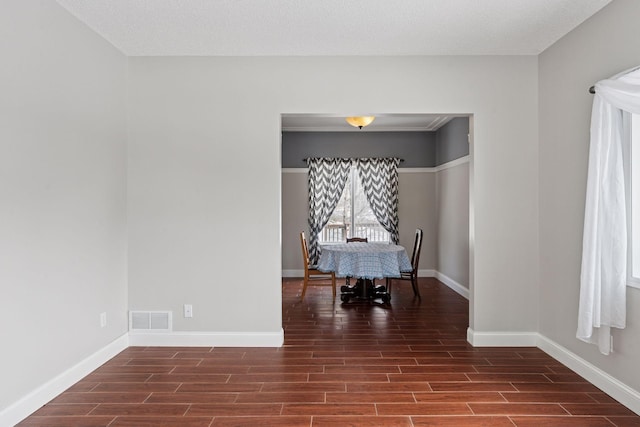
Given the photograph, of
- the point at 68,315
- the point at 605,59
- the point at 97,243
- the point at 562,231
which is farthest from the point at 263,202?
the point at 605,59

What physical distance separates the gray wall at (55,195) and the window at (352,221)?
4.65 metres

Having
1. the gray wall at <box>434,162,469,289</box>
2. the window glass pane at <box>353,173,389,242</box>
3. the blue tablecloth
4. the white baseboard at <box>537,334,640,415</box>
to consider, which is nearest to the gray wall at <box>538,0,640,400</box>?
the white baseboard at <box>537,334,640,415</box>

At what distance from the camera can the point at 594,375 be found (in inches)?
120

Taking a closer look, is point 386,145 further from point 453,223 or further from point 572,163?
point 572,163

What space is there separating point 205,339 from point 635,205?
347 centimetres

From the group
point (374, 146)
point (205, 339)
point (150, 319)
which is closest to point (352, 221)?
point (374, 146)

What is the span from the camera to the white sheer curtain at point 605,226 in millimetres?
2703

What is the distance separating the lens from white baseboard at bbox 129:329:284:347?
12.8 feet

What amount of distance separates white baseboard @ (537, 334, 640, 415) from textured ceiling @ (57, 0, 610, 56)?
2.52 m

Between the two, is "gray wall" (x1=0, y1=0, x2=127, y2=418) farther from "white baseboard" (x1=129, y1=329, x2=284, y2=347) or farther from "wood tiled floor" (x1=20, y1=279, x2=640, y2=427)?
"wood tiled floor" (x1=20, y1=279, x2=640, y2=427)

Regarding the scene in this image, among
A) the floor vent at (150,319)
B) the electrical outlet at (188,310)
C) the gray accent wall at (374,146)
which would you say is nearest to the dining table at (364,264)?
the electrical outlet at (188,310)

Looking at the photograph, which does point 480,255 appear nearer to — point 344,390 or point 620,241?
point 620,241

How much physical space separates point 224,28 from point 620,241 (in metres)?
3.14

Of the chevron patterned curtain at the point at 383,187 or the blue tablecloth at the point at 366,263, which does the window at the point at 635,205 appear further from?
the chevron patterned curtain at the point at 383,187
